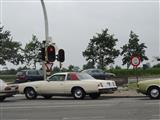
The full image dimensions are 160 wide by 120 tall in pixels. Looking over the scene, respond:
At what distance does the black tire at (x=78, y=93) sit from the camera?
84.9ft

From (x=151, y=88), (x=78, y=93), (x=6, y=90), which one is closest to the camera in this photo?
(x=151, y=88)

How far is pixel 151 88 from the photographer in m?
24.6

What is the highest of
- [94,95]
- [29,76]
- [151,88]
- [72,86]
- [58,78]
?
[29,76]

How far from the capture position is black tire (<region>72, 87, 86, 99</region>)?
25.9m

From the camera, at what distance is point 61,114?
17.2 m

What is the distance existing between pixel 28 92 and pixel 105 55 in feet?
157

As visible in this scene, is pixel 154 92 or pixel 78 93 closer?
pixel 154 92

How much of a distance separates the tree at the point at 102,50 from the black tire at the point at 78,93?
160ft

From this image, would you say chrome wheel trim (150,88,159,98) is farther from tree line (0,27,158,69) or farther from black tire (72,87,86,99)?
tree line (0,27,158,69)

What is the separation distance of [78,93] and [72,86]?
0.50 meters

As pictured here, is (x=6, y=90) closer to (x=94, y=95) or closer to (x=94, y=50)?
(x=94, y=95)

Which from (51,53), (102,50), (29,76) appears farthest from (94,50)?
(51,53)

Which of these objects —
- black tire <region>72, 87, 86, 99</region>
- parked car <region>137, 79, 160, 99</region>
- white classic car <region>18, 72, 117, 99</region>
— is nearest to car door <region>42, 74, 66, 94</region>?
white classic car <region>18, 72, 117, 99</region>

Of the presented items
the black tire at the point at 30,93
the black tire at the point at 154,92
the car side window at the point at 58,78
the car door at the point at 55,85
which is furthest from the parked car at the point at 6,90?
the black tire at the point at 154,92
